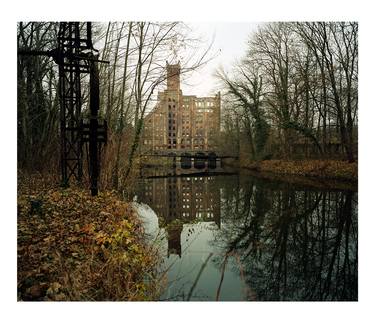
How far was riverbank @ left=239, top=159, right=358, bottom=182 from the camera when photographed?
9592 mm

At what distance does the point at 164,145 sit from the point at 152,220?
4.31 metres

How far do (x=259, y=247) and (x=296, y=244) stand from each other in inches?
32.9

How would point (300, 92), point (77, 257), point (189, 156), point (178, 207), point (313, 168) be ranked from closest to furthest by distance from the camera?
point (77, 257) < point (178, 207) < point (300, 92) < point (313, 168) < point (189, 156)

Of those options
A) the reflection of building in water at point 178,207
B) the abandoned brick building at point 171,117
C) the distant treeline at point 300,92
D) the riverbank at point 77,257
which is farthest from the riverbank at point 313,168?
the riverbank at point 77,257

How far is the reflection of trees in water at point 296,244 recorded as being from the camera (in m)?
Result: 4.40

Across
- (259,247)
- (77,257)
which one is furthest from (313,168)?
(77,257)

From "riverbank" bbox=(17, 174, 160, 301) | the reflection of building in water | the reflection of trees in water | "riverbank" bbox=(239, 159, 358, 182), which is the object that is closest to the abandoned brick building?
the reflection of building in water

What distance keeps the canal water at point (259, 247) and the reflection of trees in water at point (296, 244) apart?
16 mm

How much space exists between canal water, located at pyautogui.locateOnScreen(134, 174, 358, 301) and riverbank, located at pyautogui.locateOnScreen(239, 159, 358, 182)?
0.74 m

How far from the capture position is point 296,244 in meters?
5.94

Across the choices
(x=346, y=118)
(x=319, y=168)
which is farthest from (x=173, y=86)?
(x=319, y=168)

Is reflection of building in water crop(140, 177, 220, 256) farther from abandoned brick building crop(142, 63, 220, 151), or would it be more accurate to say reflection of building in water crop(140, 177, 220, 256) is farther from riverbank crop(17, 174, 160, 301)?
abandoned brick building crop(142, 63, 220, 151)

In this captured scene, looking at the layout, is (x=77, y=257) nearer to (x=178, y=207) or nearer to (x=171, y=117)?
(x=178, y=207)

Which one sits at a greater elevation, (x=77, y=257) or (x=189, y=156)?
(x=189, y=156)
